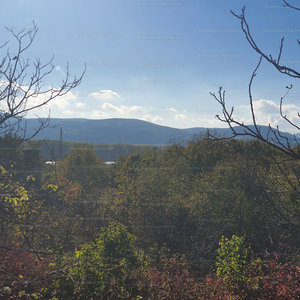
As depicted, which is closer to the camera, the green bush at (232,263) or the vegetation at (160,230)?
the vegetation at (160,230)

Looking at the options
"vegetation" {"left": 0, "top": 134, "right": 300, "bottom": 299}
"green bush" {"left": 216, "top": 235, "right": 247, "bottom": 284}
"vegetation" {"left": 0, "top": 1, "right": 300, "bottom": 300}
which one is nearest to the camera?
"vegetation" {"left": 0, "top": 1, "right": 300, "bottom": 300}

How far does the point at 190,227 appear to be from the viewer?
639 inches

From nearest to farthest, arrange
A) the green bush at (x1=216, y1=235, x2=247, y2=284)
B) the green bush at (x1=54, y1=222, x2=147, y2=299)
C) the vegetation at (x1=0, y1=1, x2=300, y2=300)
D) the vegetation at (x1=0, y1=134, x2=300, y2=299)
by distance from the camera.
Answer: the vegetation at (x1=0, y1=1, x2=300, y2=300), the vegetation at (x1=0, y1=134, x2=300, y2=299), the green bush at (x1=54, y1=222, x2=147, y2=299), the green bush at (x1=216, y1=235, x2=247, y2=284)

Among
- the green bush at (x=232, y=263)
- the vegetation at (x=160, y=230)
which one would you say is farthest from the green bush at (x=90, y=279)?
the green bush at (x=232, y=263)

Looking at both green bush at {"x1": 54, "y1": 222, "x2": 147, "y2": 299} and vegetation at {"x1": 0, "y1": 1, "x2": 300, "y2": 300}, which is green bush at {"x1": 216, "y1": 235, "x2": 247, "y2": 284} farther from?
green bush at {"x1": 54, "y1": 222, "x2": 147, "y2": 299}

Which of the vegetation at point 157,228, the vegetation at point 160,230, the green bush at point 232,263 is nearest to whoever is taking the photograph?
the vegetation at point 157,228

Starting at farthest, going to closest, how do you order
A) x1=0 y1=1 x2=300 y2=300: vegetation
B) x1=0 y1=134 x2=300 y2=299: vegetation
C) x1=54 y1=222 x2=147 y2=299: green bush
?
x1=54 y1=222 x2=147 y2=299: green bush → x1=0 y1=134 x2=300 y2=299: vegetation → x1=0 y1=1 x2=300 y2=300: vegetation

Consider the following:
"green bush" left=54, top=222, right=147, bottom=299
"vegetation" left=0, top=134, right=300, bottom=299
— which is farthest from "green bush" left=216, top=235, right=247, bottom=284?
"green bush" left=54, top=222, right=147, bottom=299

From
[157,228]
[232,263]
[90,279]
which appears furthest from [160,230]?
[90,279]

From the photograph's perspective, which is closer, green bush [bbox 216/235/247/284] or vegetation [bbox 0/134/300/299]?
vegetation [bbox 0/134/300/299]

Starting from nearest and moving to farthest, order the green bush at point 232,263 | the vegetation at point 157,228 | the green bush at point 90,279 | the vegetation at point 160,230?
1. the vegetation at point 157,228
2. the vegetation at point 160,230
3. the green bush at point 90,279
4. the green bush at point 232,263

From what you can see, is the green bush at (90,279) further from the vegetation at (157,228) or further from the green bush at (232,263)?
the green bush at (232,263)

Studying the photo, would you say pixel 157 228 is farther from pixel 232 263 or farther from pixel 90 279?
pixel 90 279

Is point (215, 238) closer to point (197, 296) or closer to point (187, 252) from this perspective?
point (187, 252)
